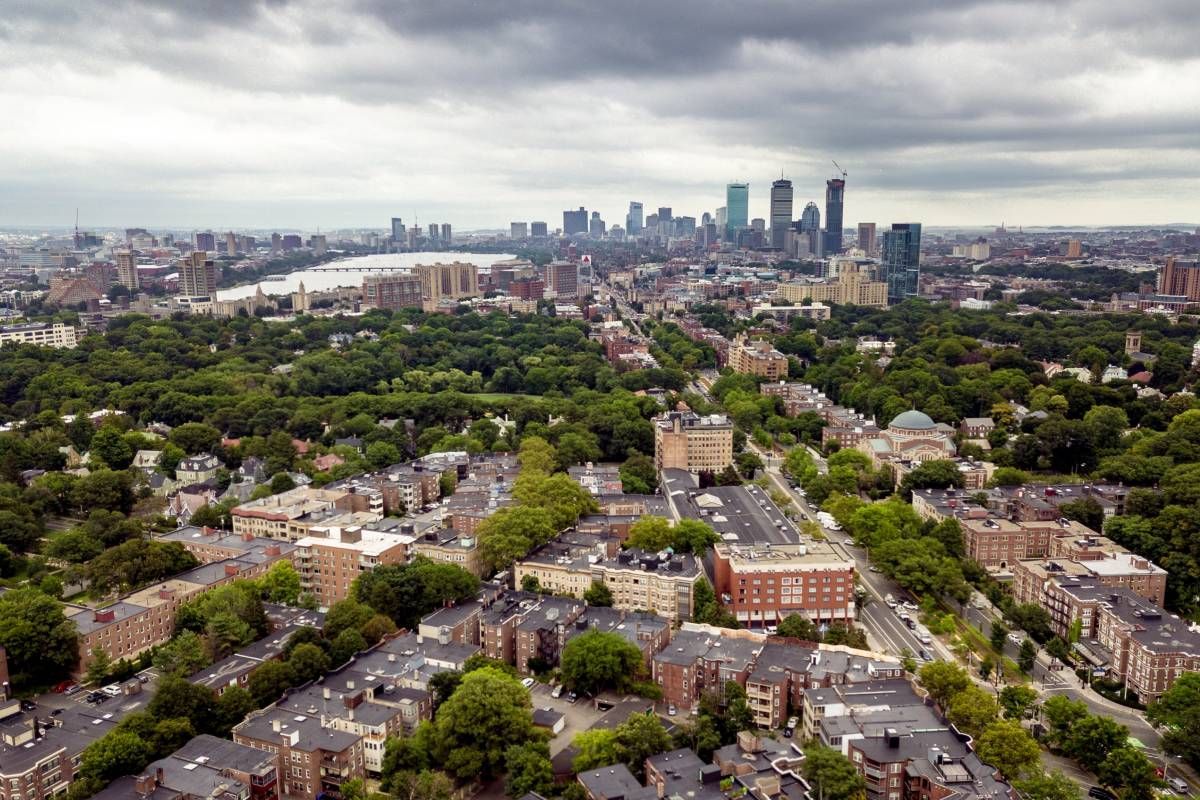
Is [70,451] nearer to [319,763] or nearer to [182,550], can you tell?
[182,550]

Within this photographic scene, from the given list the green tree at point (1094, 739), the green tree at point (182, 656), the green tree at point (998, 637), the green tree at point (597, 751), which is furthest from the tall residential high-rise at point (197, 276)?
the green tree at point (1094, 739)

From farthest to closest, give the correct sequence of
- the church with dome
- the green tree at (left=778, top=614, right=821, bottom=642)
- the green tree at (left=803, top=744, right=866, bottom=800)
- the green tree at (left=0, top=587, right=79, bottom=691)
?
the church with dome
the green tree at (left=778, top=614, right=821, bottom=642)
the green tree at (left=0, top=587, right=79, bottom=691)
the green tree at (left=803, top=744, right=866, bottom=800)

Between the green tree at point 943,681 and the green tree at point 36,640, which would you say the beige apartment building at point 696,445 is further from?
the green tree at point 36,640

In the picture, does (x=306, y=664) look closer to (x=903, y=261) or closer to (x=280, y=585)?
(x=280, y=585)

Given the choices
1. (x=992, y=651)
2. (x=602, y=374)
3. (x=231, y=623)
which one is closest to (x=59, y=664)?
(x=231, y=623)

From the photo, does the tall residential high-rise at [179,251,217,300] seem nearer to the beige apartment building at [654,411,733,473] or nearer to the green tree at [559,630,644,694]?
the beige apartment building at [654,411,733,473]

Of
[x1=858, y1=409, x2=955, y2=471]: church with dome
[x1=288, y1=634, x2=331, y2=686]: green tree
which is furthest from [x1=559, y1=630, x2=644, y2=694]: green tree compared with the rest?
[x1=858, y1=409, x2=955, y2=471]: church with dome

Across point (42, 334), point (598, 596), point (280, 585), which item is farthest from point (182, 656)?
point (42, 334)
